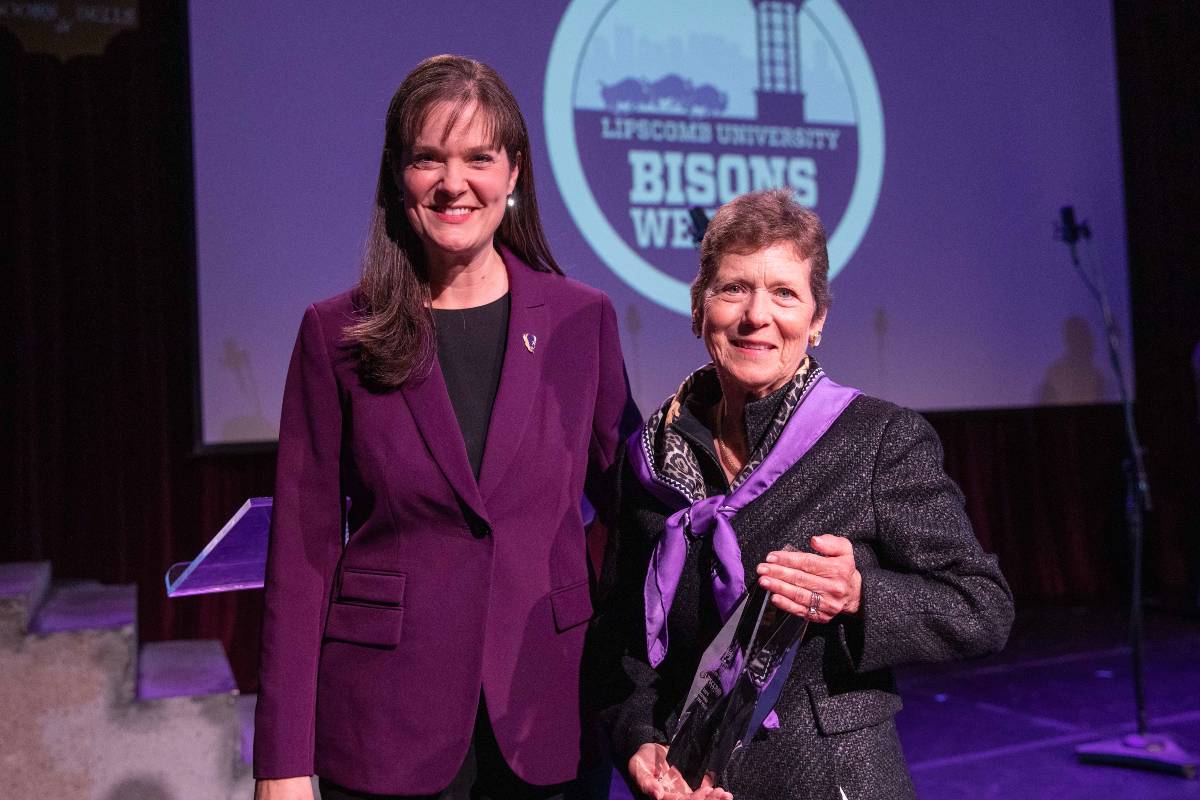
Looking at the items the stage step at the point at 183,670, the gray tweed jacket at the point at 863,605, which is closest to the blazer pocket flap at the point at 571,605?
the gray tweed jacket at the point at 863,605

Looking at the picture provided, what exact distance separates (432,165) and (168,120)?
138 inches

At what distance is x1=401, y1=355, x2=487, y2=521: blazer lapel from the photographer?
1.42m

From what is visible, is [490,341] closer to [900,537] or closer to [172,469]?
[900,537]

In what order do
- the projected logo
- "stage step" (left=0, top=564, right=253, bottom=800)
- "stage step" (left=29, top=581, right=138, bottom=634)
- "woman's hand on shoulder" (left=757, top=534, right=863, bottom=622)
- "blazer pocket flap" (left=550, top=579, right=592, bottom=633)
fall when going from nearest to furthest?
"woman's hand on shoulder" (left=757, top=534, right=863, bottom=622)
"blazer pocket flap" (left=550, top=579, right=592, bottom=633)
"stage step" (left=0, top=564, right=253, bottom=800)
"stage step" (left=29, top=581, right=138, bottom=634)
the projected logo

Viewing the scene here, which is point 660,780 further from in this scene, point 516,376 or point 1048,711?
point 1048,711

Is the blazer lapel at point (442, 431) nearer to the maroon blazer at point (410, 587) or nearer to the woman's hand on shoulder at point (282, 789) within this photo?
the maroon blazer at point (410, 587)

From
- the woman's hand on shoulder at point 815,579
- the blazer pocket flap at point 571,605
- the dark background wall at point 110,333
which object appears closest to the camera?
the woman's hand on shoulder at point 815,579

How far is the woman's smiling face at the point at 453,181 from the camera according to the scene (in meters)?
1.45

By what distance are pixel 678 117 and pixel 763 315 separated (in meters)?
3.86

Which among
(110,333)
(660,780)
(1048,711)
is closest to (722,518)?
(660,780)

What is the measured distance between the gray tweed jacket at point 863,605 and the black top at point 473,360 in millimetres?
283

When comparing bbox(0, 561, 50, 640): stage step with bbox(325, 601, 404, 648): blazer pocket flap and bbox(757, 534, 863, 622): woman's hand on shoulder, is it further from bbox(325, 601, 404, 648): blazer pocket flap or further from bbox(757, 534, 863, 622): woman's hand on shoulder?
bbox(757, 534, 863, 622): woman's hand on shoulder

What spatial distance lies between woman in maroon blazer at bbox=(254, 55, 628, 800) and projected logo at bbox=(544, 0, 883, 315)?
11.2ft

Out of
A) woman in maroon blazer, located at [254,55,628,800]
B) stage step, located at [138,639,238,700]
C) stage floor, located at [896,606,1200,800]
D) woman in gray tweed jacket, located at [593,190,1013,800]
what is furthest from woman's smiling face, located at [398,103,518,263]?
stage floor, located at [896,606,1200,800]
